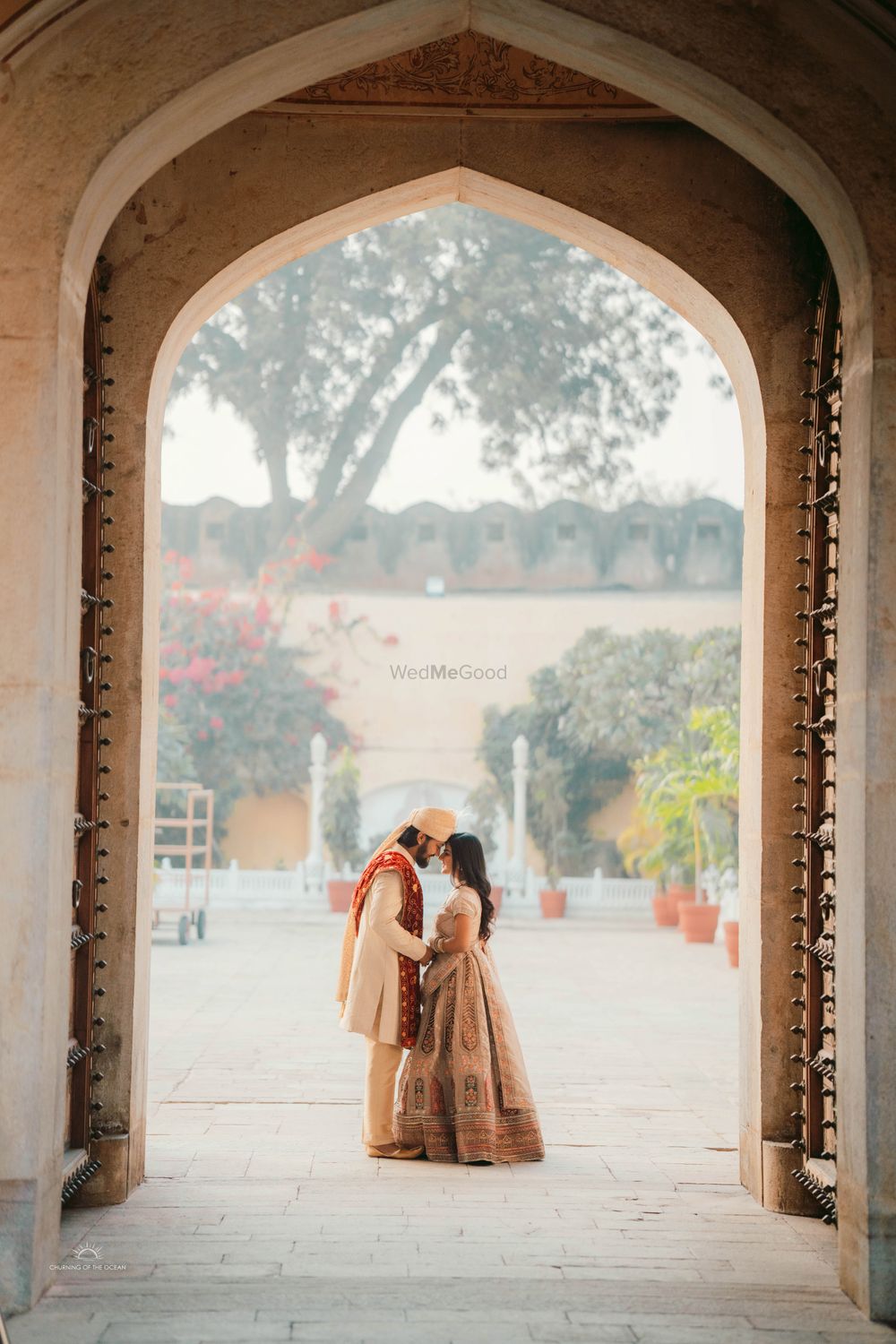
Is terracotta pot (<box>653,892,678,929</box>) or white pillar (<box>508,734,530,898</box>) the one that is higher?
white pillar (<box>508,734,530,898</box>)

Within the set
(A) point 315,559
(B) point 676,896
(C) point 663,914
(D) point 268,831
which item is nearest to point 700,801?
(B) point 676,896

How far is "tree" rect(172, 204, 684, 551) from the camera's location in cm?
2911

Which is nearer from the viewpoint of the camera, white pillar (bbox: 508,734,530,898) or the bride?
the bride

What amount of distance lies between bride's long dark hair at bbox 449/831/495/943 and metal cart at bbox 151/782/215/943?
25.4ft

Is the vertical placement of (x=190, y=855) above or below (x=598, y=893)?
above

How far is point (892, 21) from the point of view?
406 centimetres

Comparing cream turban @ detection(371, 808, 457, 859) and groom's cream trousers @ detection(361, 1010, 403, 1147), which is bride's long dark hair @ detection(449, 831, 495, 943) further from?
groom's cream trousers @ detection(361, 1010, 403, 1147)

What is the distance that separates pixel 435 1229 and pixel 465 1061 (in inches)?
48.8

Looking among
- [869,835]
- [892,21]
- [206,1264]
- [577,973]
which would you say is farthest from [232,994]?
[892,21]

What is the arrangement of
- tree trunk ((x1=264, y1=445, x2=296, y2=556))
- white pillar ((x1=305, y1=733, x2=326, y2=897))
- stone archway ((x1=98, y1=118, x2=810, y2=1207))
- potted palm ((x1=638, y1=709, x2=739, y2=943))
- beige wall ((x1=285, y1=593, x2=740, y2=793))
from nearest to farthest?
stone archway ((x1=98, y1=118, x2=810, y2=1207)), potted palm ((x1=638, y1=709, x2=739, y2=943)), white pillar ((x1=305, y1=733, x2=326, y2=897)), beige wall ((x1=285, y1=593, x2=740, y2=793)), tree trunk ((x1=264, y1=445, x2=296, y2=556))

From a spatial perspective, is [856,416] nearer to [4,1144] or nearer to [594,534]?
[4,1144]

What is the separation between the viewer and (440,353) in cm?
3002

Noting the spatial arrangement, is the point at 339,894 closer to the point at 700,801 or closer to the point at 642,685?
the point at 700,801

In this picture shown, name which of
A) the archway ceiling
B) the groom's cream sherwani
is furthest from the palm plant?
the archway ceiling
